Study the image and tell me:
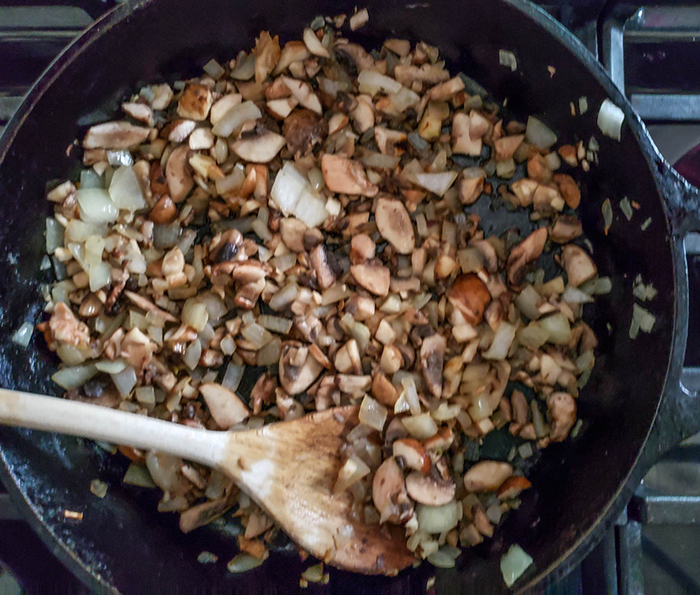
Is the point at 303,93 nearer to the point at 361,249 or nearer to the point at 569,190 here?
the point at 361,249

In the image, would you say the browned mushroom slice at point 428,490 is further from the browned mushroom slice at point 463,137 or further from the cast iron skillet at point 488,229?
the browned mushroom slice at point 463,137

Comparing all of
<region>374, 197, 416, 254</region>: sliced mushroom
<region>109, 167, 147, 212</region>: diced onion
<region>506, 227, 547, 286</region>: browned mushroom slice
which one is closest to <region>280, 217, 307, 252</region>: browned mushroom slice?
<region>374, 197, 416, 254</region>: sliced mushroom

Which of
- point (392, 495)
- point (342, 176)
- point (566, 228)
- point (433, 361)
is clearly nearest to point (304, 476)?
point (392, 495)

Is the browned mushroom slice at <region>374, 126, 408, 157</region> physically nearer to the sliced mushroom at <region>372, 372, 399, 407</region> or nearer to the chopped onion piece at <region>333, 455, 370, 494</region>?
the sliced mushroom at <region>372, 372, 399, 407</region>

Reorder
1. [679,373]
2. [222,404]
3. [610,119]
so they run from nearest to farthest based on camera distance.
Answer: [679,373] < [610,119] < [222,404]

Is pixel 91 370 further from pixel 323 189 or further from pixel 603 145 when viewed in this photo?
pixel 603 145

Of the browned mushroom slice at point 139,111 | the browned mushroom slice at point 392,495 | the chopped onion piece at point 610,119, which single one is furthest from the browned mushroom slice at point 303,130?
the browned mushroom slice at point 392,495
